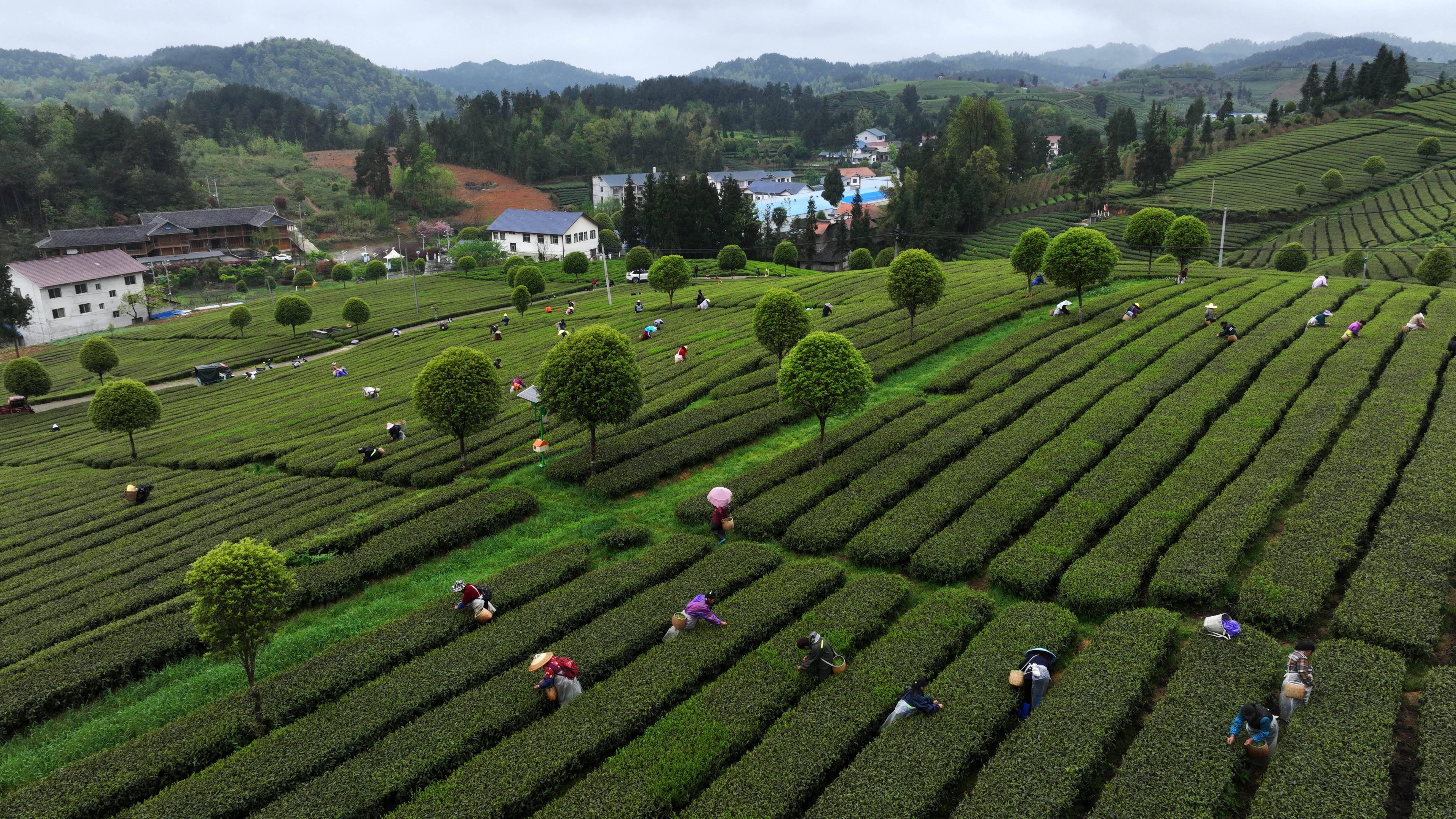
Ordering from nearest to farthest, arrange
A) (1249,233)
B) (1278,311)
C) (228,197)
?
1. (1278,311)
2. (1249,233)
3. (228,197)

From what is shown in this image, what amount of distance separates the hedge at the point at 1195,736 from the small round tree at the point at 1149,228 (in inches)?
1466

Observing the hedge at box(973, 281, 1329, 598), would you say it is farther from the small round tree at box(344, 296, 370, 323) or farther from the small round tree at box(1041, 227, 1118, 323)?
the small round tree at box(344, 296, 370, 323)

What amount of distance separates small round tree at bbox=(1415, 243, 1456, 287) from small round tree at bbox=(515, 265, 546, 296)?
2698 inches

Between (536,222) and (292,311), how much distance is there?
166 feet

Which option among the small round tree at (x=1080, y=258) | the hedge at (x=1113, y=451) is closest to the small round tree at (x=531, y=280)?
the small round tree at (x=1080, y=258)

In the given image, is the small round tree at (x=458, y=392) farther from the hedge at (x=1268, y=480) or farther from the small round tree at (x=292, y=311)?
the small round tree at (x=292, y=311)

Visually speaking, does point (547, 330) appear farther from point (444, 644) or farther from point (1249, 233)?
point (1249, 233)

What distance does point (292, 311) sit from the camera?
65875mm

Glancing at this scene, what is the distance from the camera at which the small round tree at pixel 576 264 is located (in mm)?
84312

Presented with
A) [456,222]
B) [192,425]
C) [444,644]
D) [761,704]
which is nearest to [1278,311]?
[761,704]

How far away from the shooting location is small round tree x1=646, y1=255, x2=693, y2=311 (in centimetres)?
5609

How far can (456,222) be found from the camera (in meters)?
147

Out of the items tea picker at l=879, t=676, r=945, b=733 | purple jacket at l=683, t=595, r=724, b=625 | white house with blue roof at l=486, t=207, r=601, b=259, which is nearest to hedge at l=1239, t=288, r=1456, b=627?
tea picker at l=879, t=676, r=945, b=733

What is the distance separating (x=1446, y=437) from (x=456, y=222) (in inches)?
5915
